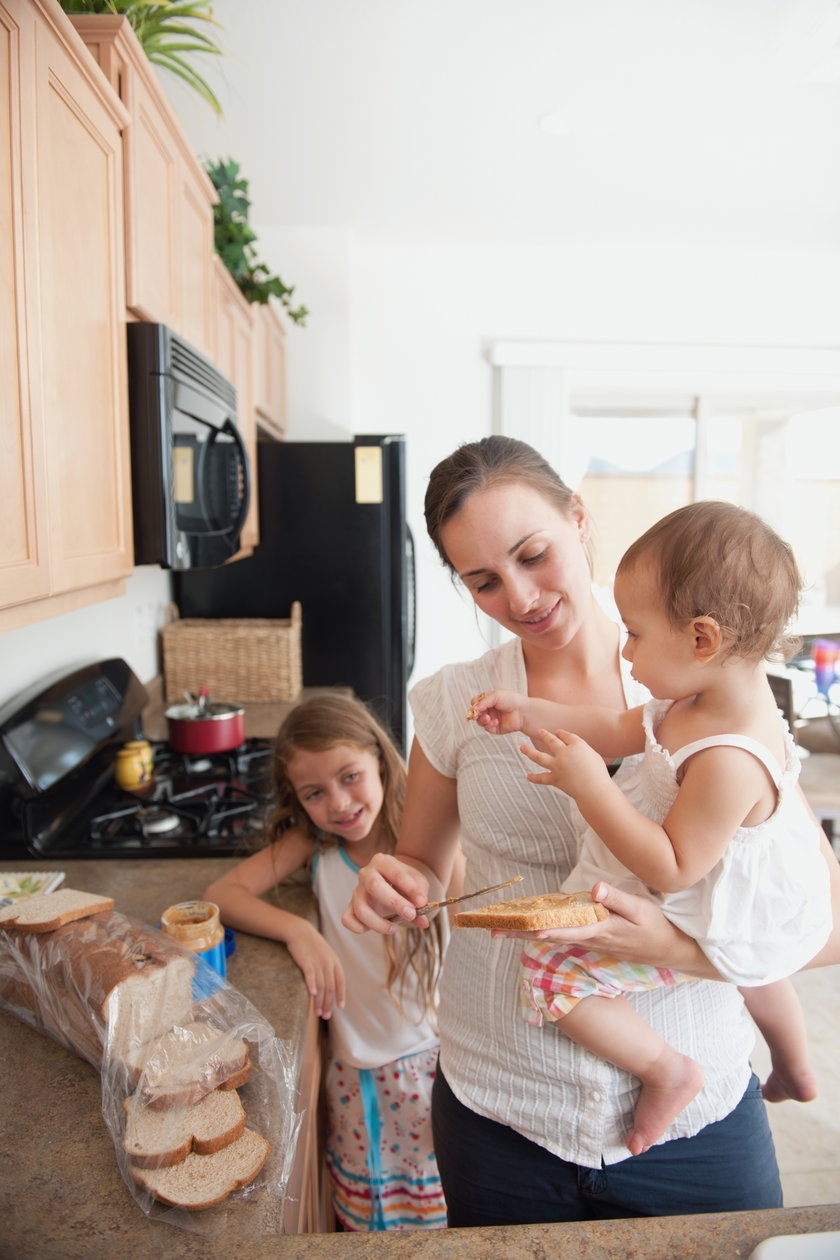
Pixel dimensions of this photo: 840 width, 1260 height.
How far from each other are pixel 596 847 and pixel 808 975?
8.72 feet

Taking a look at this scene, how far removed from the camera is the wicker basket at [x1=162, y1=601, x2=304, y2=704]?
2.79 meters

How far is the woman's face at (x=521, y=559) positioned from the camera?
3.34 feet

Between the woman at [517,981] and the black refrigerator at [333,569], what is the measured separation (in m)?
1.88

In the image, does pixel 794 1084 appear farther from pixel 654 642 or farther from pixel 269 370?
pixel 269 370

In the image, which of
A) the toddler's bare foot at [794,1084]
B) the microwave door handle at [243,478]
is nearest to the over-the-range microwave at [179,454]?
the microwave door handle at [243,478]

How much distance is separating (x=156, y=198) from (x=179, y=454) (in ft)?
1.60

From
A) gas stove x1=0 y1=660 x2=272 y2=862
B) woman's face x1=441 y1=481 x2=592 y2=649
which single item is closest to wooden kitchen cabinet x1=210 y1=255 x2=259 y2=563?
gas stove x1=0 y1=660 x2=272 y2=862

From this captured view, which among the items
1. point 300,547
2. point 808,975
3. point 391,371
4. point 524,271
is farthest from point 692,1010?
point 524,271

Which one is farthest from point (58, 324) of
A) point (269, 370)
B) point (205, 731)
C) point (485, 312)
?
point (485, 312)

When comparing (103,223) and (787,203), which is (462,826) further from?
(787,203)

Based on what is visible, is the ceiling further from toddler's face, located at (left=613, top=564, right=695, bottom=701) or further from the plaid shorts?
the plaid shorts

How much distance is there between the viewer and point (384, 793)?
5.04 feet

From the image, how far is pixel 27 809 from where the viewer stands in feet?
5.01

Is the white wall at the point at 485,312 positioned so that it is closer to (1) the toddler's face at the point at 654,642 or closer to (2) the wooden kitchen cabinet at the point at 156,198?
(2) the wooden kitchen cabinet at the point at 156,198
